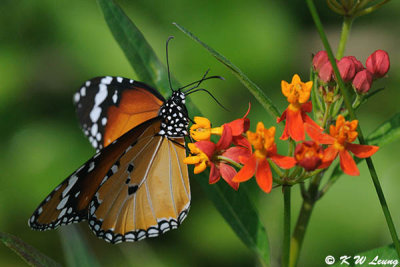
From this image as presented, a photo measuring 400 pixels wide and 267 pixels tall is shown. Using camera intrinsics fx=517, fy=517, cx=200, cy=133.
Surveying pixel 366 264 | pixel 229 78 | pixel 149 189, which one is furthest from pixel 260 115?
pixel 366 264

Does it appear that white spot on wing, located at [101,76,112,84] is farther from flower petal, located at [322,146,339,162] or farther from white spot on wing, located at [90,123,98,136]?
flower petal, located at [322,146,339,162]

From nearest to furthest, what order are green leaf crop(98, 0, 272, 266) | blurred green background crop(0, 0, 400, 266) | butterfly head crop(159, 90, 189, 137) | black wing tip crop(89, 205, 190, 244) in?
green leaf crop(98, 0, 272, 266) → butterfly head crop(159, 90, 189, 137) → black wing tip crop(89, 205, 190, 244) → blurred green background crop(0, 0, 400, 266)

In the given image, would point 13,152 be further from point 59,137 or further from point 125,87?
point 125,87

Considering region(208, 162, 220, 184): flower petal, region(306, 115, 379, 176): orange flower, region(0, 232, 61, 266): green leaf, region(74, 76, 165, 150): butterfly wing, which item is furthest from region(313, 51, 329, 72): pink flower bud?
region(0, 232, 61, 266): green leaf

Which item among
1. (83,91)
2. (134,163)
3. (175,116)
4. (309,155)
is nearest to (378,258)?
(309,155)

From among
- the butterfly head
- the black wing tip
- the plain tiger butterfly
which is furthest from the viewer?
the black wing tip

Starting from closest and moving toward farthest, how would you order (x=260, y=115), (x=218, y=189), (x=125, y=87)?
(x=218, y=189), (x=125, y=87), (x=260, y=115)

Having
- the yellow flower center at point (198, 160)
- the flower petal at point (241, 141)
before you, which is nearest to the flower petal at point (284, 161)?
the flower petal at point (241, 141)
